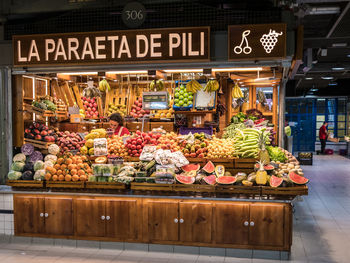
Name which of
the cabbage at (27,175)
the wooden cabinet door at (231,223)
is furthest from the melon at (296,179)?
the cabbage at (27,175)

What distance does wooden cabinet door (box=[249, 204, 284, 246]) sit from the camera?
15.7 feet

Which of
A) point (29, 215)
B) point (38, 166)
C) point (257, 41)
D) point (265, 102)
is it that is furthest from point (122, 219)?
point (265, 102)

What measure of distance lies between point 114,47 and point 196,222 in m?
2.86

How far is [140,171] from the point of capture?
5410 millimetres

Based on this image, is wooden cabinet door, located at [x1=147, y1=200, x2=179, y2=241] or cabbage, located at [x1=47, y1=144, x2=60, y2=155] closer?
wooden cabinet door, located at [x1=147, y1=200, x2=179, y2=241]

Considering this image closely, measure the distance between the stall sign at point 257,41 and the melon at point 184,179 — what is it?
72.4 inches

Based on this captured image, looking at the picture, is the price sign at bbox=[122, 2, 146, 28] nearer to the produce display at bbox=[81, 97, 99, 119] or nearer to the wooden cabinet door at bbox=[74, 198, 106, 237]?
the wooden cabinet door at bbox=[74, 198, 106, 237]

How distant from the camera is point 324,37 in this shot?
9.79 meters

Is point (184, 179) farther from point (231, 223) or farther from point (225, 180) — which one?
point (231, 223)

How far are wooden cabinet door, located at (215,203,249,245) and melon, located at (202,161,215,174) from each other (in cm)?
62

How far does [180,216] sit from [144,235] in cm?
59

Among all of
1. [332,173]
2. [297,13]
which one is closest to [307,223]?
[297,13]

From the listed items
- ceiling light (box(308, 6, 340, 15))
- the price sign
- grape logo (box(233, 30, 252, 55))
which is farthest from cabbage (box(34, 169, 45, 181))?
ceiling light (box(308, 6, 340, 15))

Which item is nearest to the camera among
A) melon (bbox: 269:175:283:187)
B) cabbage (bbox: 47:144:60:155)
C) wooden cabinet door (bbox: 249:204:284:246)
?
wooden cabinet door (bbox: 249:204:284:246)
